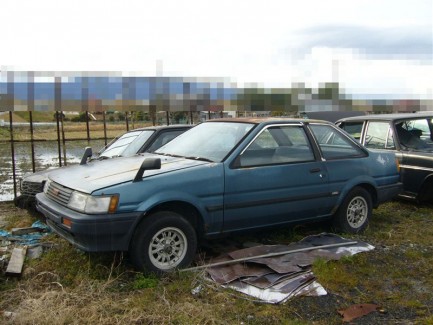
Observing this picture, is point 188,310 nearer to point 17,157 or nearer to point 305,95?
point 305,95

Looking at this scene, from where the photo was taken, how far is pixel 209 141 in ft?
17.0

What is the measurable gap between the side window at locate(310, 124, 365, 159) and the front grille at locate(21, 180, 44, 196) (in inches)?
147

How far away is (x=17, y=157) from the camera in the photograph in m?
13.3

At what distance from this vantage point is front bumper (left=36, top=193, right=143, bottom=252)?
3.86m

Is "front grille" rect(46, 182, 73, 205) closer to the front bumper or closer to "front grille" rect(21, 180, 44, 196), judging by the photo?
the front bumper

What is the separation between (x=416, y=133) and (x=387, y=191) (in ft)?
6.85

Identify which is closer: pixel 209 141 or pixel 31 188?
pixel 209 141

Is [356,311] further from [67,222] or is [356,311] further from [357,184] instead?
[67,222]

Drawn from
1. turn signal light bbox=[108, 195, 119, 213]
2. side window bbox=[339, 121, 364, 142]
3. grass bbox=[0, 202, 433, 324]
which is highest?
side window bbox=[339, 121, 364, 142]

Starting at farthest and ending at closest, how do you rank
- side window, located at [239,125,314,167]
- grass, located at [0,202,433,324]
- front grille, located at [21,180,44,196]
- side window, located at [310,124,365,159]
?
front grille, located at [21,180,44,196] → side window, located at [310,124,365,159] → side window, located at [239,125,314,167] → grass, located at [0,202,433,324]

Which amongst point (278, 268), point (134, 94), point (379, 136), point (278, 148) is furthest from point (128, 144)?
point (379, 136)

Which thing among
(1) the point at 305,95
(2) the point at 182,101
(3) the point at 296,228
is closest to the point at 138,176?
(3) the point at 296,228

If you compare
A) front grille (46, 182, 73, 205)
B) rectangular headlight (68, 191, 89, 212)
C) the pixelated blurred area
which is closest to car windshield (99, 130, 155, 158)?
the pixelated blurred area

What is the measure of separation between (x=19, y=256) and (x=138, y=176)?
5.54 feet
